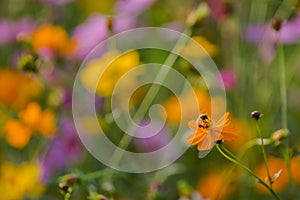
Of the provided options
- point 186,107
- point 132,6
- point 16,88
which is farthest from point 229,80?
point 16,88

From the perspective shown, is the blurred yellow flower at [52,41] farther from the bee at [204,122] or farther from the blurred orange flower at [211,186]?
the bee at [204,122]

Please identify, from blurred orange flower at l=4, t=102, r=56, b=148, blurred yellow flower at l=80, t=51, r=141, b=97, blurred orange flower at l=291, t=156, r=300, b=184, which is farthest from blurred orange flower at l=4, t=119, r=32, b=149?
blurred orange flower at l=291, t=156, r=300, b=184

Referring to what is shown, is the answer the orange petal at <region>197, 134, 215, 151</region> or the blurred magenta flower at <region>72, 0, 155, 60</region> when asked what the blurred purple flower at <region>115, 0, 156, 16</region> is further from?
the orange petal at <region>197, 134, 215, 151</region>

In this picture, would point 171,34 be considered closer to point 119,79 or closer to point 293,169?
point 119,79

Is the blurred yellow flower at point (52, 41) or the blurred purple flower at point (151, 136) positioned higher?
the blurred yellow flower at point (52, 41)

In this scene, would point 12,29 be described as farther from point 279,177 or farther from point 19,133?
point 279,177

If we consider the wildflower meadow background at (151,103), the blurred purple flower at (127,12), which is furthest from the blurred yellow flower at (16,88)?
the blurred purple flower at (127,12)

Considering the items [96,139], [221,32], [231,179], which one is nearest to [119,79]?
[96,139]
